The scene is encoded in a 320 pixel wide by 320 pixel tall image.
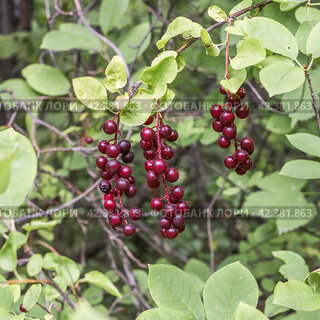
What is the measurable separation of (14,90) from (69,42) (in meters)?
0.31

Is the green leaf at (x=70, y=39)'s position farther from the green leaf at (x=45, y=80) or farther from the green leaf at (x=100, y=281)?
the green leaf at (x=100, y=281)

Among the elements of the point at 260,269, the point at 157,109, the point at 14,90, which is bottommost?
the point at 260,269

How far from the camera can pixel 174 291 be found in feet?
2.96

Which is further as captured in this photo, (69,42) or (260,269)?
(260,269)

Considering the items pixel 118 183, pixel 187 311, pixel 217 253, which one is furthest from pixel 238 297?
pixel 217 253

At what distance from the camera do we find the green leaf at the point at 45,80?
182 cm

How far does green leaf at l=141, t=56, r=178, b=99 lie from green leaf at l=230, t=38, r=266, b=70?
13cm

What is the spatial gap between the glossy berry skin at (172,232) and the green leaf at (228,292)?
0.13 meters

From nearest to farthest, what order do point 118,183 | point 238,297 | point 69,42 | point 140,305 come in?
point 238,297, point 118,183, point 140,305, point 69,42

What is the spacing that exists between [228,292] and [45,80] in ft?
4.36

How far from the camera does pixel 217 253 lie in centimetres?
305

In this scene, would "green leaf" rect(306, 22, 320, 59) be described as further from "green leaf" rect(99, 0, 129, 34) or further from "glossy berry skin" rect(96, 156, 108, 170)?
"green leaf" rect(99, 0, 129, 34)

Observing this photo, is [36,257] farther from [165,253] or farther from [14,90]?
[165,253]

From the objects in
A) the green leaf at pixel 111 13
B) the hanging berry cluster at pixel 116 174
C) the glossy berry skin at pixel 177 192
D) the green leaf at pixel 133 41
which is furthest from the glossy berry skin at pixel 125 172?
the green leaf at pixel 111 13
